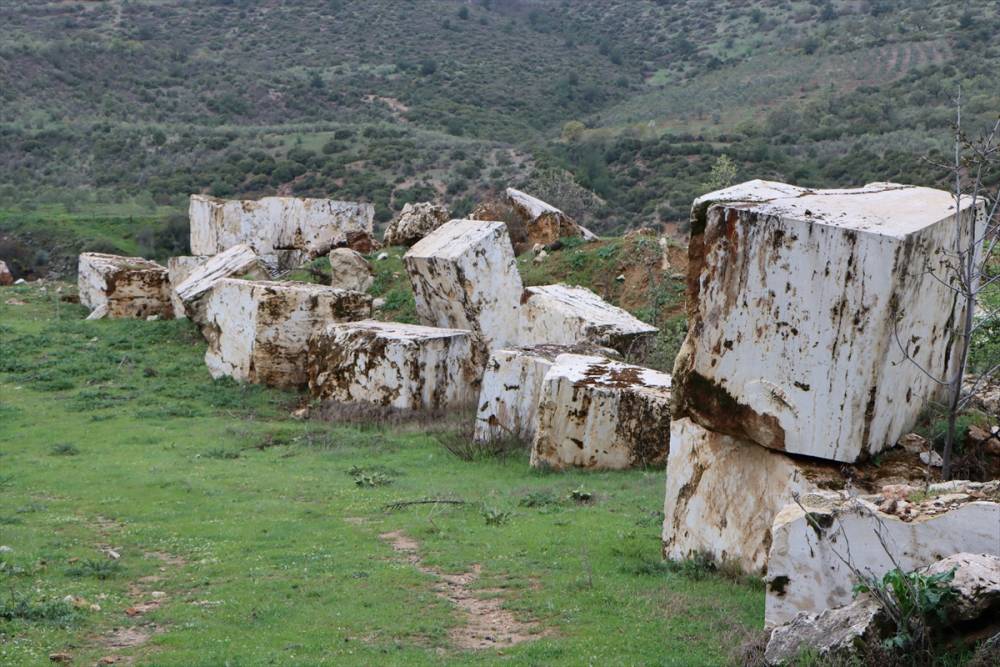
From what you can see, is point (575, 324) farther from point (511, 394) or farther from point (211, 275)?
point (211, 275)

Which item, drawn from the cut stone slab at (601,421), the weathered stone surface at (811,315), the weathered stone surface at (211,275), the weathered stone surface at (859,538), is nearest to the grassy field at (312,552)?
the cut stone slab at (601,421)

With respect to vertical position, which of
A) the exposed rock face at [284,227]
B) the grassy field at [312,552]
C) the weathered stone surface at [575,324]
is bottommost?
the grassy field at [312,552]

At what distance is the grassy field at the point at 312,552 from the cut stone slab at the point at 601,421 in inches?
12.3

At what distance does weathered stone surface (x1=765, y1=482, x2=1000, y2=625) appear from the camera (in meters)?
5.69

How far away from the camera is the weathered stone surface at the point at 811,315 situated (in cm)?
681

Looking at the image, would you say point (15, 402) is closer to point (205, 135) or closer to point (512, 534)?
point (512, 534)

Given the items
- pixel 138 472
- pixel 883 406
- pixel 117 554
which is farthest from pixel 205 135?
pixel 883 406

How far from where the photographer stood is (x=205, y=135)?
5106cm

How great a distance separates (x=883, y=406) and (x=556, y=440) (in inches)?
202

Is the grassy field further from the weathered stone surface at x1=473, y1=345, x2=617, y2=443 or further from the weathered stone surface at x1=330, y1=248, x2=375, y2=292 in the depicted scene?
the weathered stone surface at x1=330, y1=248, x2=375, y2=292

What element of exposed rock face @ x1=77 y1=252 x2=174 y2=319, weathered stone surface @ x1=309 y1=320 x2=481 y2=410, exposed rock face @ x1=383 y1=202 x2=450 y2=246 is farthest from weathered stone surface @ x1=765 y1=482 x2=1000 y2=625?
exposed rock face @ x1=77 y1=252 x2=174 y2=319

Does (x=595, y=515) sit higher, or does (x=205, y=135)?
(x=205, y=135)

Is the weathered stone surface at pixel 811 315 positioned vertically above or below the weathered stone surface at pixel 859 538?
above

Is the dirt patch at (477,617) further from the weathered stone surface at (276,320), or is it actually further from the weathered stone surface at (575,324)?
the weathered stone surface at (276,320)
